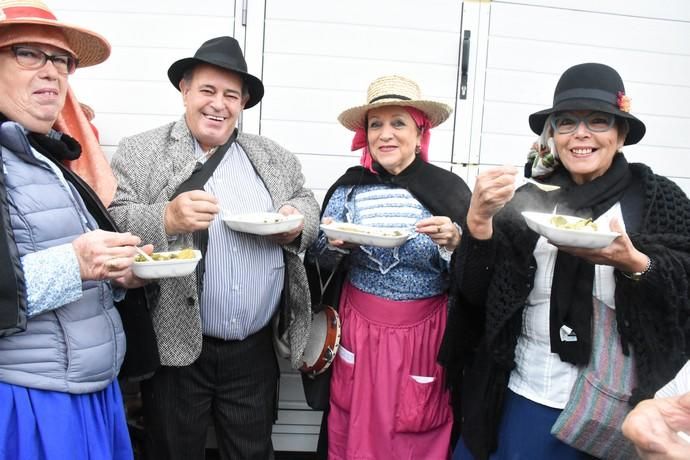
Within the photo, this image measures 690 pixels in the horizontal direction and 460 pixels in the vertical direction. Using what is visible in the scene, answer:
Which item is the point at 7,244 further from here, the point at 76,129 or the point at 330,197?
the point at 330,197

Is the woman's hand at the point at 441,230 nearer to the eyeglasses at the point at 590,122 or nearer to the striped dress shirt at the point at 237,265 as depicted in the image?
the eyeglasses at the point at 590,122

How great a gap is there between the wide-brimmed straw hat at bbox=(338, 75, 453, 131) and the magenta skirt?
0.92 metres

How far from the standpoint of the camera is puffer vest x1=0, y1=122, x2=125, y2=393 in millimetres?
1512

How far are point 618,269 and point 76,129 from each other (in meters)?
2.27

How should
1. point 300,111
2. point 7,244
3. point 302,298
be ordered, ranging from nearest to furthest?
point 7,244 < point 302,298 < point 300,111

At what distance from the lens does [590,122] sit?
75.9 inches

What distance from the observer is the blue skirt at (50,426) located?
4.99ft

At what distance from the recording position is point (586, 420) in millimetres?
1777

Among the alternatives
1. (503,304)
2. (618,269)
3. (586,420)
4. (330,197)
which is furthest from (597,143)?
(330,197)

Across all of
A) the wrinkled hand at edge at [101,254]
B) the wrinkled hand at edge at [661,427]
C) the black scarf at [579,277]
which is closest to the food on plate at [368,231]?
the black scarf at [579,277]

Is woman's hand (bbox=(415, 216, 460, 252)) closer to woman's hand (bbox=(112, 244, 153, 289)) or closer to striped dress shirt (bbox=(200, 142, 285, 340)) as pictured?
striped dress shirt (bbox=(200, 142, 285, 340))

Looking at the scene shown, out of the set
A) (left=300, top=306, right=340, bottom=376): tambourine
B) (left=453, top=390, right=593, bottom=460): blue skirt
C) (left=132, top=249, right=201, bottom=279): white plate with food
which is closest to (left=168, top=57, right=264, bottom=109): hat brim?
(left=132, top=249, right=201, bottom=279): white plate with food

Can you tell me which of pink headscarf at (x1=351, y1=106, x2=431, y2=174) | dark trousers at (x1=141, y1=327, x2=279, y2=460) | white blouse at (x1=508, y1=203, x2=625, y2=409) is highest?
pink headscarf at (x1=351, y1=106, x2=431, y2=174)

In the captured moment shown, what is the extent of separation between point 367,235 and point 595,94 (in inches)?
39.9
